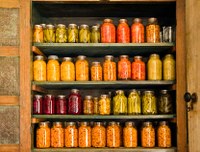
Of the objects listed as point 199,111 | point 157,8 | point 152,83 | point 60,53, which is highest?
point 157,8

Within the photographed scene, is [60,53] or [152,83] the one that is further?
[60,53]

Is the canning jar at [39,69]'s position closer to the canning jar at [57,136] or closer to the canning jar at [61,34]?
the canning jar at [61,34]

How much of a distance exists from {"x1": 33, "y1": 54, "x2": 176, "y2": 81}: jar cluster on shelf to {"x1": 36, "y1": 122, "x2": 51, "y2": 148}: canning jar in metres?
0.32

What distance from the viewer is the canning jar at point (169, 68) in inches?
86.7

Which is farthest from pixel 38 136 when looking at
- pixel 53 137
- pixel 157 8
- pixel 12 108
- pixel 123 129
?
pixel 157 8

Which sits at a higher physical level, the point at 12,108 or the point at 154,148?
the point at 12,108

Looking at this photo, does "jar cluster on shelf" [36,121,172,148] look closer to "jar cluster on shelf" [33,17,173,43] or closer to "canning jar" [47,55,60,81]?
"canning jar" [47,55,60,81]

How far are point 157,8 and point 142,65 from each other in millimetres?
418

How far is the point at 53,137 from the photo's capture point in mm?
2184

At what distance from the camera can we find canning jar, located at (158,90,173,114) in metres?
2.22

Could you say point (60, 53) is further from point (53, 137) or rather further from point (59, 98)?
point (53, 137)

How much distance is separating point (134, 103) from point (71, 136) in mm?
478

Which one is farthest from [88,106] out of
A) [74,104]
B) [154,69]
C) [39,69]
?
[154,69]

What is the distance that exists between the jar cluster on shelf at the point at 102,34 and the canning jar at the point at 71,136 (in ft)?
1.91
